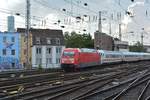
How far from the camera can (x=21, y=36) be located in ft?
304

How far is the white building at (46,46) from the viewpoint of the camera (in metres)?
91.4

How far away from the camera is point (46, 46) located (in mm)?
93875

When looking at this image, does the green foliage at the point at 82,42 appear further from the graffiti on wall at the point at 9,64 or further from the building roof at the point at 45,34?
the graffiti on wall at the point at 9,64

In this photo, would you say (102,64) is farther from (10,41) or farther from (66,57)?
(10,41)

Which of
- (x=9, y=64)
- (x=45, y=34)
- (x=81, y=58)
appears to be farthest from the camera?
(x=45, y=34)

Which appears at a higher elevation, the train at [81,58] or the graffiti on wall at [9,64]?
the train at [81,58]

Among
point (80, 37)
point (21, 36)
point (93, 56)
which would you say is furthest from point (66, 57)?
point (80, 37)

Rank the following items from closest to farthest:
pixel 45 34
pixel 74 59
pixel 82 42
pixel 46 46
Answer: pixel 74 59 → pixel 46 46 → pixel 45 34 → pixel 82 42

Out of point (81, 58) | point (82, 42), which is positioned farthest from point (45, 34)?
point (81, 58)

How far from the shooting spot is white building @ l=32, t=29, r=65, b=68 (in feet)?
300

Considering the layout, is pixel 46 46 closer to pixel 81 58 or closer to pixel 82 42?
pixel 82 42

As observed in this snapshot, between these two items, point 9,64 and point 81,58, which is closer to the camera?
point 81,58

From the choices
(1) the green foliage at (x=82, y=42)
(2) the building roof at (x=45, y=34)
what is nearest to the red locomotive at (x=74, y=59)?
(2) the building roof at (x=45, y=34)

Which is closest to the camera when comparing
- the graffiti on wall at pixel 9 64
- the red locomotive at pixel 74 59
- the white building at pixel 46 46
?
the red locomotive at pixel 74 59
